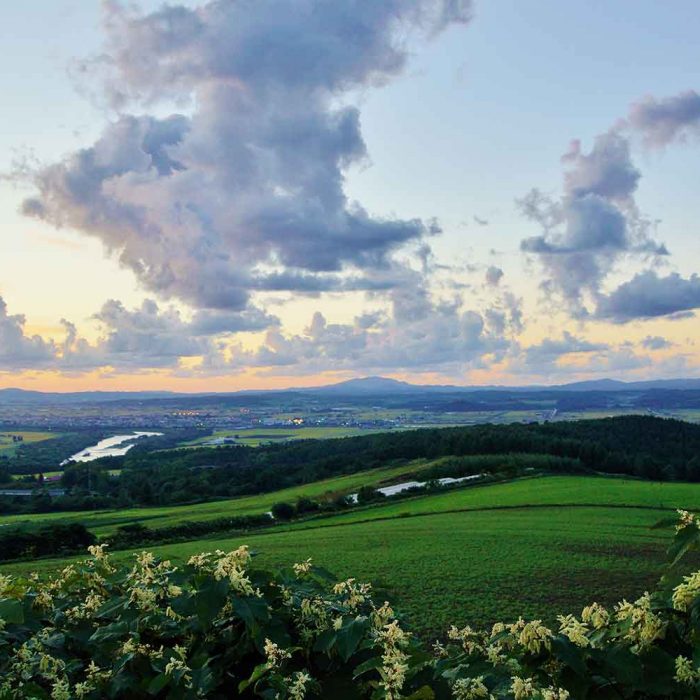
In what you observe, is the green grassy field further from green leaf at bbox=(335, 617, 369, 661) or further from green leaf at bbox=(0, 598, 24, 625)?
green leaf at bbox=(0, 598, 24, 625)

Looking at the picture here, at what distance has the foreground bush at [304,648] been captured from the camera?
287 centimetres

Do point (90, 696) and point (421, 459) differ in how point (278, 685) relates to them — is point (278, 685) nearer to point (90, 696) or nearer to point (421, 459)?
point (90, 696)

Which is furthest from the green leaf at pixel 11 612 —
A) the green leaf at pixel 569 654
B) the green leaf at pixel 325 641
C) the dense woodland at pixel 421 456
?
the dense woodland at pixel 421 456

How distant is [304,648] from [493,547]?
28.3 m

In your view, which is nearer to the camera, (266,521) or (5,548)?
(5,548)

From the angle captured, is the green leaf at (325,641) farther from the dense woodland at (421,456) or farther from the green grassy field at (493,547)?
the dense woodland at (421,456)

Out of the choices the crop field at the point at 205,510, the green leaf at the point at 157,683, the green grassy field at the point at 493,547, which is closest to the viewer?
the green leaf at the point at 157,683

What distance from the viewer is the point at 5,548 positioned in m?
34.9

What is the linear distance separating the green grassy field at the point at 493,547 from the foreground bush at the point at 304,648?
2.67ft

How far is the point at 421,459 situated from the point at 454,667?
85243 millimetres

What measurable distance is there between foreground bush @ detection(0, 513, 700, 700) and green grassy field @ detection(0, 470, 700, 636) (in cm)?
81

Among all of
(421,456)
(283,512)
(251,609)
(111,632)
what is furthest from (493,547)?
(421,456)

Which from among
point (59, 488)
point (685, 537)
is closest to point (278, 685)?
point (685, 537)

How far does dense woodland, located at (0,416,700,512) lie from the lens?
75.5 metres
